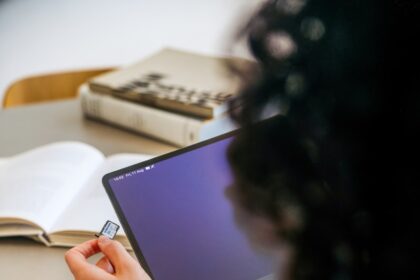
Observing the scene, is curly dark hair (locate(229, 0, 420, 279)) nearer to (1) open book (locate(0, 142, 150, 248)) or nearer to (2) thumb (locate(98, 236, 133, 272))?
(2) thumb (locate(98, 236, 133, 272))

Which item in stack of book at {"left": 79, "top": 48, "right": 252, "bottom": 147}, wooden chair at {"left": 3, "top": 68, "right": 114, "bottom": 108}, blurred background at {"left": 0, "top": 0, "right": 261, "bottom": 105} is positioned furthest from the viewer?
blurred background at {"left": 0, "top": 0, "right": 261, "bottom": 105}

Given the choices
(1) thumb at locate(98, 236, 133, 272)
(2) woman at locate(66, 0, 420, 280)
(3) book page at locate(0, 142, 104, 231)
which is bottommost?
(3) book page at locate(0, 142, 104, 231)

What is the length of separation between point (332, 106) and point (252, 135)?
0.06 m

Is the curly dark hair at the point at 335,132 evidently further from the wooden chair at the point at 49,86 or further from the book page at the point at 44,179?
the wooden chair at the point at 49,86

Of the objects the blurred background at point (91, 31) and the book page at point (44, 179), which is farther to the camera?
the blurred background at point (91, 31)

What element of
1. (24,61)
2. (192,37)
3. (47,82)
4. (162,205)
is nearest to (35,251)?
(162,205)

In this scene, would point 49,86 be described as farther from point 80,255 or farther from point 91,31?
point 80,255

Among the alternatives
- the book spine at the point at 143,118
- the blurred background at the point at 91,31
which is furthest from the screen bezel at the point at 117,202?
the blurred background at the point at 91,31

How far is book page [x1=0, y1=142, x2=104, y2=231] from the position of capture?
0.90m

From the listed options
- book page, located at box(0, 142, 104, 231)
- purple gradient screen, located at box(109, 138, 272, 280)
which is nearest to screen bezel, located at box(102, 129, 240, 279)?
purple gradient screen, located at box(109, 138, 272, 280)

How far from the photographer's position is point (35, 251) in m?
0.89

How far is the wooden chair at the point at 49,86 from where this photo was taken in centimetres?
154

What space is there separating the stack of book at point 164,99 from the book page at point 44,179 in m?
0.14

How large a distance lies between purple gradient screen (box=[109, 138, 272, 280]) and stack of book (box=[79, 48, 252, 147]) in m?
0.25
